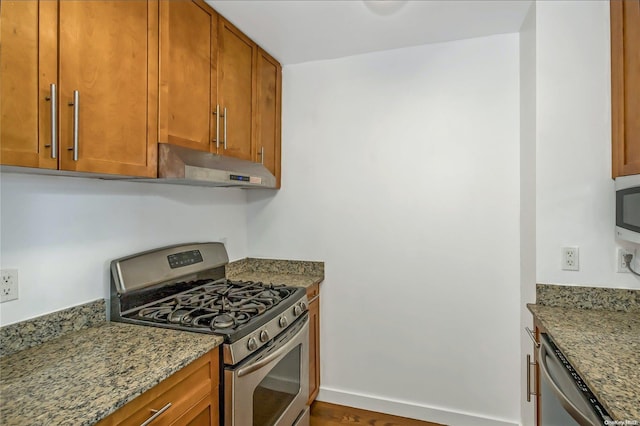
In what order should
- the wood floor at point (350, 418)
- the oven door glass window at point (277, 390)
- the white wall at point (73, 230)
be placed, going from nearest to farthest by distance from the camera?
the white wall at point (73, 230) → the oven door glass window at point (277, 390) → the wood floor at point (350, 418)

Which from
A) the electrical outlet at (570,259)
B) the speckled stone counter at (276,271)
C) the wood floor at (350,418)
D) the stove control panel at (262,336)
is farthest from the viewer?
the speckled stone counter at (276,271)

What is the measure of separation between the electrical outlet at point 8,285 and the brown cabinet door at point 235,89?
3.31ft

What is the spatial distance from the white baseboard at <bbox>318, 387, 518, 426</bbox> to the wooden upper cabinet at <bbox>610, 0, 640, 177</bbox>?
1605 millimetres

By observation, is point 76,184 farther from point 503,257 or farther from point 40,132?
point 503,257

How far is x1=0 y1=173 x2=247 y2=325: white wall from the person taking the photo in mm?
1239

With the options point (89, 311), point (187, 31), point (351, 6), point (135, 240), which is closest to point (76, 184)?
point (135, 240)

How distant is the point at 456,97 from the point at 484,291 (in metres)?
1.22

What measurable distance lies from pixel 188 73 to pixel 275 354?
1.39 metres

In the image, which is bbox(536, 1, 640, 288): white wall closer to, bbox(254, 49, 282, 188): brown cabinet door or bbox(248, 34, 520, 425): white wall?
bbox(248, 34, 520, 425): white wall

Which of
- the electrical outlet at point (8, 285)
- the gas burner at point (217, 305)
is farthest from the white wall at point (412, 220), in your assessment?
the electrical outlet at point (8, 285)

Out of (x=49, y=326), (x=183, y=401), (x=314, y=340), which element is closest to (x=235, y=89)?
(x=49, y=326)

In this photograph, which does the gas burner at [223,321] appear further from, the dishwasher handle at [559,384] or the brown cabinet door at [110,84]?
the dishwasher handle at [559,384]

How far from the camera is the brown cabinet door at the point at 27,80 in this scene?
37.3 inches

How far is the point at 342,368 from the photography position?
2.41m
